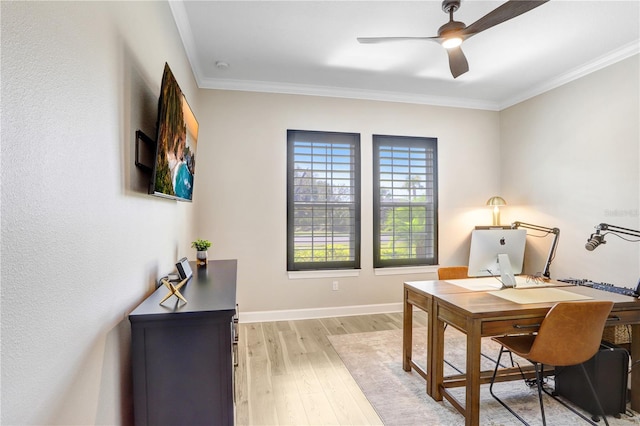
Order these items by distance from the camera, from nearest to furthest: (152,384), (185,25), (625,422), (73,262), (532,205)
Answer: (73,262)
(152,384)
(625,422)
(185,25)
(532,205)

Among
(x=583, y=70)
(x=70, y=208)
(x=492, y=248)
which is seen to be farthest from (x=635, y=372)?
(x=70, y=208)

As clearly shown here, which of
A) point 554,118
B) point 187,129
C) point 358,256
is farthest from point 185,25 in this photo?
point 554,118

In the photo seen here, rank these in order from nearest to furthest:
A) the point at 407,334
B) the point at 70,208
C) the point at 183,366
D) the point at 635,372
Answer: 1. the point at 70,208
2. the point at 183,366
3. the point at 635,372
4. the point at 407,334

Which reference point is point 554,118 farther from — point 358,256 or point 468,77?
point 358,256

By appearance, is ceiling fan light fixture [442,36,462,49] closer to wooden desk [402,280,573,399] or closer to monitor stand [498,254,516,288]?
monitor stand [498,254,516,288]

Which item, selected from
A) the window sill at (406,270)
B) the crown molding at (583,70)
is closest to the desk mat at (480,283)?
the window sill at (406,270)

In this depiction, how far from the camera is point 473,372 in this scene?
1771 millimetres

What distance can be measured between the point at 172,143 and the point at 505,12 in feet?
7.06

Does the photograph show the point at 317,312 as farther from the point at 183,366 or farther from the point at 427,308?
the point at 183,366

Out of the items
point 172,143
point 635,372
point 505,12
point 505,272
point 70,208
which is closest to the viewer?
point 70,208

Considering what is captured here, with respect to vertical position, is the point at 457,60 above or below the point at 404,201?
above

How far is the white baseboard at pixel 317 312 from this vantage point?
145 inches

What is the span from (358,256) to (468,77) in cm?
251

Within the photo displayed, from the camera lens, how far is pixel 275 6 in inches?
90.7
